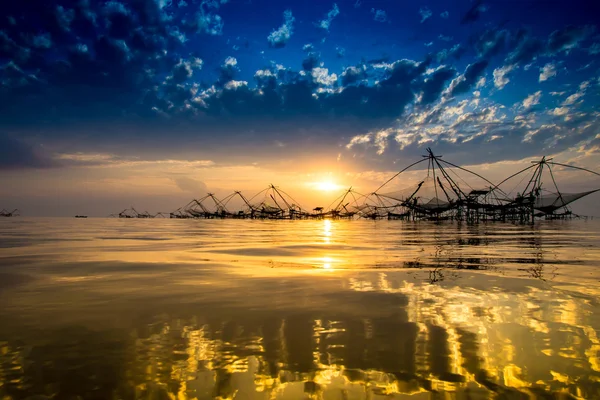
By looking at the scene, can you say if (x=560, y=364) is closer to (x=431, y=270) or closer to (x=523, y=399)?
(x=523, y=399)

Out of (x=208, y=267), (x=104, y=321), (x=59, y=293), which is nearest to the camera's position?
(x=104, y=321)

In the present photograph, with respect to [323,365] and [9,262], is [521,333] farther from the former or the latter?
[9,262]

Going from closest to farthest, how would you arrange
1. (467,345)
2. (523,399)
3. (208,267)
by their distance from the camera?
1. (523,399)
2. (467,345)
3. (208,267)

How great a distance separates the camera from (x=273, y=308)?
481 centimetres

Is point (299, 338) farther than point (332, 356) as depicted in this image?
Yes

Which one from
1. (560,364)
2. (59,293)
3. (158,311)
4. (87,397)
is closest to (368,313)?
(560,364)

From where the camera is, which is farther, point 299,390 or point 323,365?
A: point 323,365

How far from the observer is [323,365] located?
9.59 feet

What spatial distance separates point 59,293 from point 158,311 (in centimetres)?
228

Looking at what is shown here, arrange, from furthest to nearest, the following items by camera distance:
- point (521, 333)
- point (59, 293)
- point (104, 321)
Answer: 1. point (59, 293)
2. point (104, 321)
3. point (521, 333)

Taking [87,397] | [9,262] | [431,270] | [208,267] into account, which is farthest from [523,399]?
[9,262]

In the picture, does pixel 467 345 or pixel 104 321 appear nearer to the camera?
pixel 467 345

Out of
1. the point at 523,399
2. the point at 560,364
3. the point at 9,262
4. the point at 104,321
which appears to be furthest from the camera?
the point at 9,262

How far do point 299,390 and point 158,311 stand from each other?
2806 millimetres
